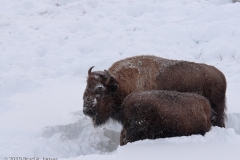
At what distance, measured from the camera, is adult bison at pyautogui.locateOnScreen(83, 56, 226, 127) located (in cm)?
525

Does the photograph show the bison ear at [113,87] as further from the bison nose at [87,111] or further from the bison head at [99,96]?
the bison nose at [87,111]

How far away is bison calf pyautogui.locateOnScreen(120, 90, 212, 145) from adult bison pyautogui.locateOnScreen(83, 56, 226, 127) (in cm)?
66

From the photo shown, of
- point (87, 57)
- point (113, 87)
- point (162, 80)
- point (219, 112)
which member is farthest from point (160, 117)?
point (87, 57)

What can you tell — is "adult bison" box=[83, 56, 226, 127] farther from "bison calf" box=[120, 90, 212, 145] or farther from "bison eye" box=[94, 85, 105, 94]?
"bison calf" box=[120, 90, 212, 145]

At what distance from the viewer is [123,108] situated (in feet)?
A: 15.1

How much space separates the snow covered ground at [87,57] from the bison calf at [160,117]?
238mm

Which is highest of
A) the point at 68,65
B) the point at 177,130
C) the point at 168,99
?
the point at 168,99

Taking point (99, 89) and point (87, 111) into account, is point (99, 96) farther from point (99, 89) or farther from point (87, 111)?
point (87, 111)

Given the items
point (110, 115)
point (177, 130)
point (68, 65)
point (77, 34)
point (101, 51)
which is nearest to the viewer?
point (177, 130)

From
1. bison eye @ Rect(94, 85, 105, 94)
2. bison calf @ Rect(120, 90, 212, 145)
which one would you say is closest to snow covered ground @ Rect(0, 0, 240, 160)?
bison calf @ Rect(120, 90, 212, 145)

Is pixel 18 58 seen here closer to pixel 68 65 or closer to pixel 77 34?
pixel 68 65

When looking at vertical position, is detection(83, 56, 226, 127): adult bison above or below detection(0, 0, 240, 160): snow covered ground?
above

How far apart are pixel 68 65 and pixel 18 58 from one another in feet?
4.11

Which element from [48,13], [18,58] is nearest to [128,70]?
[18,58]
